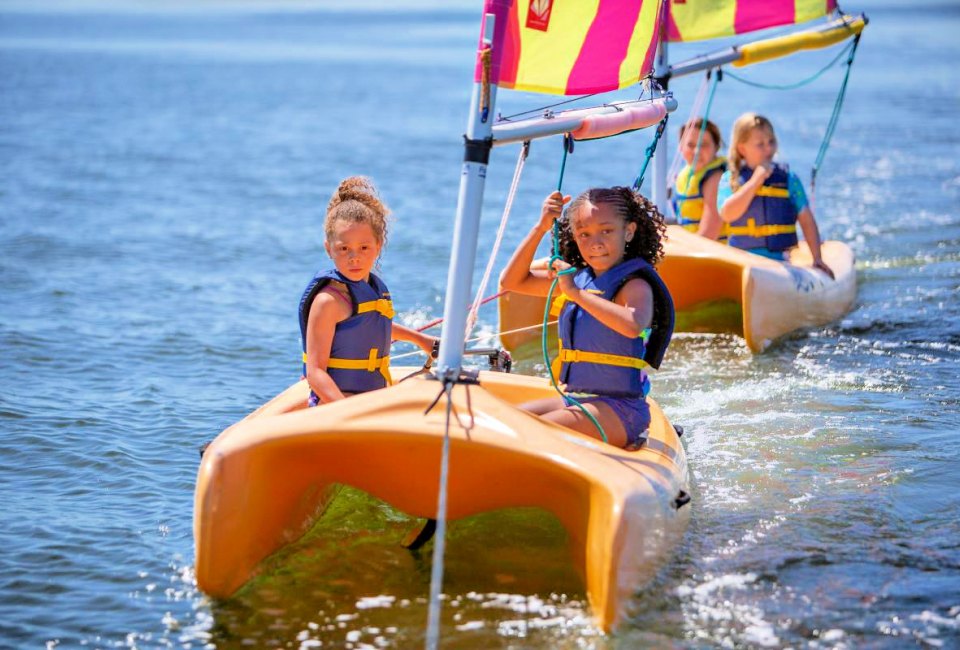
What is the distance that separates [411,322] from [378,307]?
3.20m

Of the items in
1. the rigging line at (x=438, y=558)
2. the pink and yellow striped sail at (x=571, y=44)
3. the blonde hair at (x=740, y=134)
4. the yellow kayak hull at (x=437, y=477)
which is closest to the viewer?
the rigging line at (x=438, y=558)

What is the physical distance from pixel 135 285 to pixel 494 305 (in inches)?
90.9

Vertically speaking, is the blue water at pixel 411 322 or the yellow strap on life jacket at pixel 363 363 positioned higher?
the yellow strap on life jacket at pixel 363 363

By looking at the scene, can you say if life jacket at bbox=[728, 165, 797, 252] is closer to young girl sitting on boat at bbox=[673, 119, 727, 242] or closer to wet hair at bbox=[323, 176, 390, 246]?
young girl sitting on boat at bbox=[673, 119, 727, 242]

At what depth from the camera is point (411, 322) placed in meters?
7.21

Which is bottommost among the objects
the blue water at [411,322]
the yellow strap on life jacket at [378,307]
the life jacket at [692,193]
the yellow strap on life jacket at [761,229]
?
the blue water at [411,322]

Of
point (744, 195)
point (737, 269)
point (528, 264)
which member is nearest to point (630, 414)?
point (528, 264)

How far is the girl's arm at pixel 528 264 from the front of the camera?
149 inches

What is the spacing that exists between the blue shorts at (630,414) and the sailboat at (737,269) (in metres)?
2.26

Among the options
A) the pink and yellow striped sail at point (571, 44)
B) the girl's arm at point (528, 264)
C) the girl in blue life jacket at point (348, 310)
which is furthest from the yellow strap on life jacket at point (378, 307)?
the pink and yellow striped sail at point (571, 44)

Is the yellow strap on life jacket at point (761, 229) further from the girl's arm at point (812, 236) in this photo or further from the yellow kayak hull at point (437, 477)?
the yellow kayak hull at point (437, 477)

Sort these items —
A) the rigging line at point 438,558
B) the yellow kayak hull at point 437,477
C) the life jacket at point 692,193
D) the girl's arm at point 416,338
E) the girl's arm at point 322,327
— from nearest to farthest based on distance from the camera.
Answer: the rigging line at point 438,558, the yellow kayak hull at point 437,477, the girl's arm at point 322,327, the girl's arm at point 416,338, the life jacket at point 692,193

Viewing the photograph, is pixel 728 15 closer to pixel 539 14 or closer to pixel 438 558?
pixel 539 14

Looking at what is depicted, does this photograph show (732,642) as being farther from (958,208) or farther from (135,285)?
(958,208)
